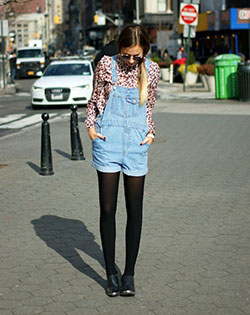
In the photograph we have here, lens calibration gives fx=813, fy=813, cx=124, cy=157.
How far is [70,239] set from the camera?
7270mm

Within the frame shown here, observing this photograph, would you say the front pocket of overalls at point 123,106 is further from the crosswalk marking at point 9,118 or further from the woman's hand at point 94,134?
the crosswalk marking at point 9,118

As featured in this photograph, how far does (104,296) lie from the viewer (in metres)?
5.53

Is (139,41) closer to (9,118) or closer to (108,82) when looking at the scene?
(108,82)

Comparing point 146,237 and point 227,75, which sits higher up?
point 227,75

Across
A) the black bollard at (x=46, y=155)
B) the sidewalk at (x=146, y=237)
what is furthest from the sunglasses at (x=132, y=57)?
the black bollard at (x=46, y=155)

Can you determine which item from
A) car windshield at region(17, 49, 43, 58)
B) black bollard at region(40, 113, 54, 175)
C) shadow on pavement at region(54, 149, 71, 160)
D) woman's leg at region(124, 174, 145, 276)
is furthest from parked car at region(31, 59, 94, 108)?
car windshield at region(17, 49, 43, 58)

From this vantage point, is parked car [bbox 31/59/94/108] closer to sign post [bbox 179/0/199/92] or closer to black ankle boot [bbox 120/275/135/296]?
sign post [bbox 179/0/199/92]

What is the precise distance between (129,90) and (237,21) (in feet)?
119

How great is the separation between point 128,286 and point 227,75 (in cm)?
1994

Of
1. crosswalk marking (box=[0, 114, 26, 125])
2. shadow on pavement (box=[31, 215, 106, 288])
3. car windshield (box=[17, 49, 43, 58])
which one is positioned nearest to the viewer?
shadow on pavement (box=[31, 215, 106, 288])

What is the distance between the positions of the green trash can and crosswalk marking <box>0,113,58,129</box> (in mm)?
5549

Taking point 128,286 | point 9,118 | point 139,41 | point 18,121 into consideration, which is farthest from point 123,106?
point 9,118

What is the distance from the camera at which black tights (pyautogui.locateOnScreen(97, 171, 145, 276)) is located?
17.8 feet

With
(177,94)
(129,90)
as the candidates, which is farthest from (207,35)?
→ (129,90)
